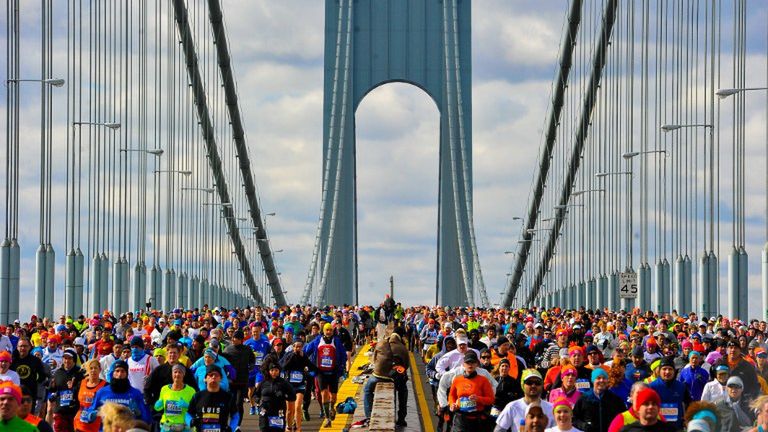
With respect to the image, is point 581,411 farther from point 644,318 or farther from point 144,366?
point 644,318

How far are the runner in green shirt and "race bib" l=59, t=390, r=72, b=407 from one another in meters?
1.96

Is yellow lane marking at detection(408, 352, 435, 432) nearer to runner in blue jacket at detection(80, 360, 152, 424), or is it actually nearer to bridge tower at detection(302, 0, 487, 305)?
runner in blue jacket at detection(80, 360, 152, 424)

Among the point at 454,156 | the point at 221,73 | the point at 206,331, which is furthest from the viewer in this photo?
the point at 454,156

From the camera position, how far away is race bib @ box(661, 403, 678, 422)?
14.8m

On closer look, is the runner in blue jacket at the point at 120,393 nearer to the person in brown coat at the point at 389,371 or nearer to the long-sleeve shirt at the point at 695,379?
the person in brown coat at the point at 389,371

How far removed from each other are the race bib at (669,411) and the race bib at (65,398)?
229 inches

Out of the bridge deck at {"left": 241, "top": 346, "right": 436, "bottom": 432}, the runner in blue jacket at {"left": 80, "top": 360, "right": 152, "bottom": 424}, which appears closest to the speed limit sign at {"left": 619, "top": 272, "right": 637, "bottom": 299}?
the bridge deck at {"left": 241, "top": 346, "right": 436, "bottom": 432}

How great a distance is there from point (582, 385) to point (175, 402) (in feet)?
11.9

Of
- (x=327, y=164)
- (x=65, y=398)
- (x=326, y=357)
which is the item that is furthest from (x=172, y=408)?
(x=327, y=164)

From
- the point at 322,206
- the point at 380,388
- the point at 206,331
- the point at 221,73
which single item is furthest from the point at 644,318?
the point at 322,206

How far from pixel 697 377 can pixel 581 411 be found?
4768 millimetres

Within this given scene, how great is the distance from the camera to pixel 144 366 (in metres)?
18.0

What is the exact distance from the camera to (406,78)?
380 ft

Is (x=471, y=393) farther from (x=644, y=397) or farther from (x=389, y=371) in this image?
(x=644, y=397)
